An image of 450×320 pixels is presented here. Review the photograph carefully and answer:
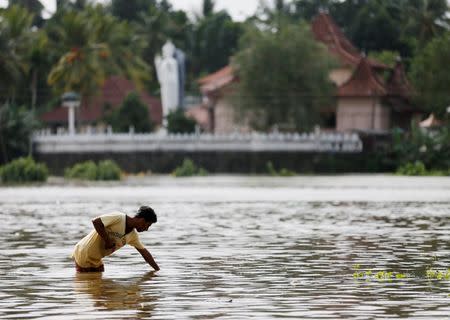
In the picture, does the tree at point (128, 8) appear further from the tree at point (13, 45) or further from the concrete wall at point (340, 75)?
the concrete wall at point (340, 75)

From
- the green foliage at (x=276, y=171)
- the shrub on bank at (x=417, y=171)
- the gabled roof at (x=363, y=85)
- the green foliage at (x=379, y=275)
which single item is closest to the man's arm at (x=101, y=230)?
the green foliage at (x=379, y=275)

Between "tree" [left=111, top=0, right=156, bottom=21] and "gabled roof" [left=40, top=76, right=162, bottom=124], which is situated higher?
"tree" [left=111, top=0, right=156, bottom=21]

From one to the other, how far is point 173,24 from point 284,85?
Result: 108ft

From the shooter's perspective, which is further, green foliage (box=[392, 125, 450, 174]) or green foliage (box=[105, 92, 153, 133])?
green foliage (box=[105, 92, 153, 133])

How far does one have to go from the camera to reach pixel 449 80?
73438 millimetres

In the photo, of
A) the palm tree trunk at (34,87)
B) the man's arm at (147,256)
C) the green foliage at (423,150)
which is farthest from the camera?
the palm tree trunk at (34,87)

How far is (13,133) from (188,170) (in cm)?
889

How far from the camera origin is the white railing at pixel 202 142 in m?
69.0

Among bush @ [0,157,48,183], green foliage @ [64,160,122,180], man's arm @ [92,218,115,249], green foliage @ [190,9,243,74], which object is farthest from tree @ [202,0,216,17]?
man's arm @ [92,218,115,249]

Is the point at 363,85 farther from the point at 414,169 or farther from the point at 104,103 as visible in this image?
the point at 104,103

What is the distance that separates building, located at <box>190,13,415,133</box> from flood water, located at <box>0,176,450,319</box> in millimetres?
42768

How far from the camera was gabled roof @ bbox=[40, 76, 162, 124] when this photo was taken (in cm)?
8912

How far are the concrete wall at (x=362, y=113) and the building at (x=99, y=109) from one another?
41.1 feet

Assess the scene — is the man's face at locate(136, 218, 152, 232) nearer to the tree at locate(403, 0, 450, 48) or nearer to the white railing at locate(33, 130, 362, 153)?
the white railing at locate(33, 130, 362, 153)
